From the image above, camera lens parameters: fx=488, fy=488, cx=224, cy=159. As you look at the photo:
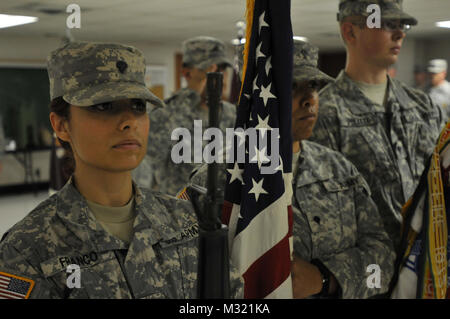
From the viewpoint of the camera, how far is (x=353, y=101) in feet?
6.42

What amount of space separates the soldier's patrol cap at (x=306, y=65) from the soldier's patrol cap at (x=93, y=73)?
551mm

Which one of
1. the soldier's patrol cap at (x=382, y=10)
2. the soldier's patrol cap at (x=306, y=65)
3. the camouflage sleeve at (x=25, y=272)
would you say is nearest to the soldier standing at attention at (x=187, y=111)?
the soldier's patrol cap at (x=382, y=10)

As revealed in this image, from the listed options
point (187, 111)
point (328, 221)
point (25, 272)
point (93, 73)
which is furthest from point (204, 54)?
point (25, 272)

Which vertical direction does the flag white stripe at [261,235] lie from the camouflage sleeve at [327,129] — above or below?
below

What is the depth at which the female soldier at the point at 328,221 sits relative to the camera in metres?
1.42

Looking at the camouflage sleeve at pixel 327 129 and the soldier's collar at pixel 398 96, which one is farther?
the soldier's collar at pixel 398 96

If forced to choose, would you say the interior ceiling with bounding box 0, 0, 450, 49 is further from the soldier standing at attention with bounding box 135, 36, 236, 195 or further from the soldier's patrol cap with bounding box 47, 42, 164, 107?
the soldier's patrol cap with bounding box 47, 42, 164, 107

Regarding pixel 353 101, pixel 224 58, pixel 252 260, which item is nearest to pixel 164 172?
pixel 224 58

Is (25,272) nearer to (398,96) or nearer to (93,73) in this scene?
(93,73)

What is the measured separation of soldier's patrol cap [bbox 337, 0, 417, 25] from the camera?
183cm

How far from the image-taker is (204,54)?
9.64ft

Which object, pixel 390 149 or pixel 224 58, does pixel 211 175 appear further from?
pixel 224 58

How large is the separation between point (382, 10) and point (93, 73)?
1256 millimetres

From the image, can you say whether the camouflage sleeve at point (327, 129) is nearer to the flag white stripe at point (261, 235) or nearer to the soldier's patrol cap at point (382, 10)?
the soldier's patrol cap at point (382, 10)
